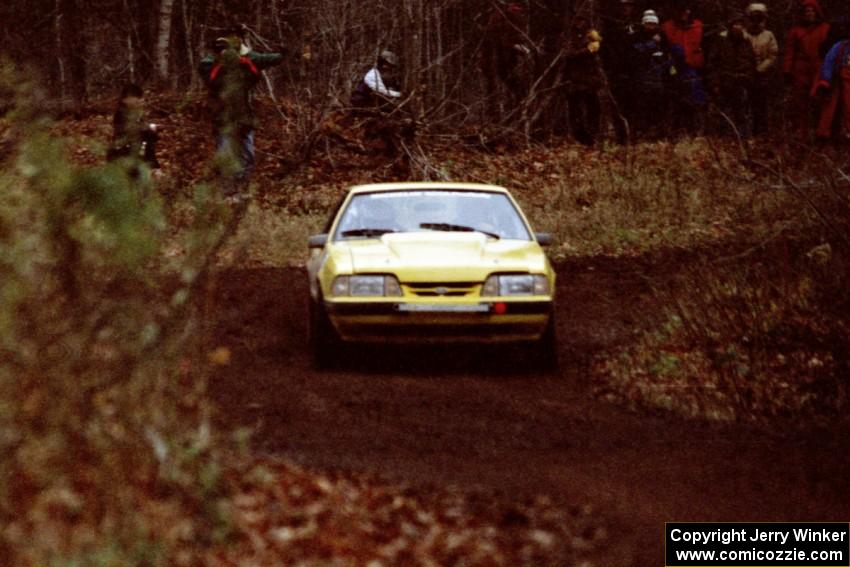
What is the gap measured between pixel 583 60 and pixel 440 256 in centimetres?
1663

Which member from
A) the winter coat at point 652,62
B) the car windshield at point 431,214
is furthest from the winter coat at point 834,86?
the car windshield at point 431,214

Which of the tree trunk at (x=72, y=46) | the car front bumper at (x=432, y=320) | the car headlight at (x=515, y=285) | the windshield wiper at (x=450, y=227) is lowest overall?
the tree trunk at (x=72, y=46)

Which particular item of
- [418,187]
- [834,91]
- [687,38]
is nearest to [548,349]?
[418,187]

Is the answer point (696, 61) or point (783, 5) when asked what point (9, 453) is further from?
point (783, 5)

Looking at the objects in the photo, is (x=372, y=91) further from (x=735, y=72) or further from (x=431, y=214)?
(x=431, y=214)

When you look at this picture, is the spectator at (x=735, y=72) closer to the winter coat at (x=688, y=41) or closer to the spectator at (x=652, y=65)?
the winter coat at (x=688, y=41)

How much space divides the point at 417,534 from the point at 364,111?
754 inches

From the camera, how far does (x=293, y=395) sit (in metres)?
11.3

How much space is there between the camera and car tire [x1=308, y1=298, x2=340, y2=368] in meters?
12.2

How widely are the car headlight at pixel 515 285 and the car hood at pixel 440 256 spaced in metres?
0.05

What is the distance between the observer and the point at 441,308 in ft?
39.4

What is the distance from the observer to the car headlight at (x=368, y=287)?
11984 millimetres

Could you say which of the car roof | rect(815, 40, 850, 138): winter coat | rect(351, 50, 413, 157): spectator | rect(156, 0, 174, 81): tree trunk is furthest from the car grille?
rect(156, 0, 174, 81): tree trunk

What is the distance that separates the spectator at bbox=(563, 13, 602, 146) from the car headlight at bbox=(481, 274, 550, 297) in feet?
53.8
